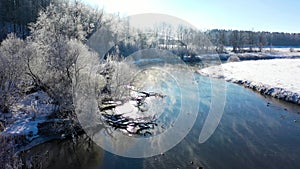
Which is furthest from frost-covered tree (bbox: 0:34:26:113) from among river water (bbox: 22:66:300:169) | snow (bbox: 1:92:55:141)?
river water (bbox: 22:66:300:169)

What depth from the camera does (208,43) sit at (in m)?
83.8

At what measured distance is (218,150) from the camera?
15.8 metres

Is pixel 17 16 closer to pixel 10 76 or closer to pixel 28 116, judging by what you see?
pixel 10 76

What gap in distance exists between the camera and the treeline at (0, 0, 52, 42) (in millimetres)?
45281

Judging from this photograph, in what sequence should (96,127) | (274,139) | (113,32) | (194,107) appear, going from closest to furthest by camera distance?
(274,139)
(96,127)
(194,107)
(113,32)

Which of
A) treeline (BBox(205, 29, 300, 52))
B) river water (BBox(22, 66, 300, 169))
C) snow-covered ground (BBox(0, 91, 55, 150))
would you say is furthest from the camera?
treeline (BBox(205, 29, 300, 52))

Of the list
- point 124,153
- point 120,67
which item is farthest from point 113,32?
point 124,153

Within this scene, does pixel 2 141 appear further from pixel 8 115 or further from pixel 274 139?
pixel 274 139

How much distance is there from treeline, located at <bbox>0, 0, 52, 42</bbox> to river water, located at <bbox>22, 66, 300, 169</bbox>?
116 feet

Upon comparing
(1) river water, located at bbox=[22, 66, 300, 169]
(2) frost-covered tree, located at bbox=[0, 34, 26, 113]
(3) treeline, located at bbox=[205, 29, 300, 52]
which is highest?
(3) treeline, located at bbox=[205, 29, 300, 52]

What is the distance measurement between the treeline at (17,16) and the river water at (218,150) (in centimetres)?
3547

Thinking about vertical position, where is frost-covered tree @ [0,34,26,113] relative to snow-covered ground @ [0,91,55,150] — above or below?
above

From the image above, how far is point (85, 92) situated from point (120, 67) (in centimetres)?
728

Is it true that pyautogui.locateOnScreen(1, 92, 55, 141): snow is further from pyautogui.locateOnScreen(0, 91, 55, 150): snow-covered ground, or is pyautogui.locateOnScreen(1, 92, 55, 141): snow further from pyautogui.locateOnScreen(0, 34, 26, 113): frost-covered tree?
pyautogui.locateOnScreen(0, 34, 26, 113): frost-covered tree
